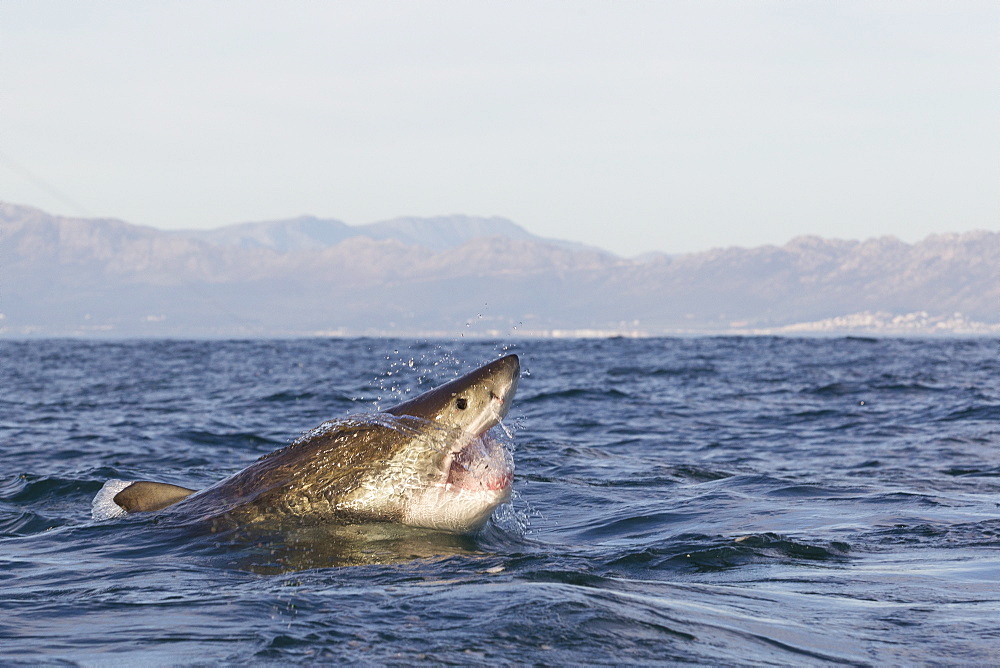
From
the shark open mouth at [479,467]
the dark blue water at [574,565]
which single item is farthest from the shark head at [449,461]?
the dark blue water at [574,565]

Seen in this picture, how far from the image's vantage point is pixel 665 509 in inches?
424

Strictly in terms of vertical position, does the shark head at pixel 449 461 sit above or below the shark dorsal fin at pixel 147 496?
above

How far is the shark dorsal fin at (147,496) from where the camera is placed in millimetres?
8766

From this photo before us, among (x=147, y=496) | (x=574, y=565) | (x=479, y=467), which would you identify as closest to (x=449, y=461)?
(x=479, y=467)

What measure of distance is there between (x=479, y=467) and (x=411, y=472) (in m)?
0.51

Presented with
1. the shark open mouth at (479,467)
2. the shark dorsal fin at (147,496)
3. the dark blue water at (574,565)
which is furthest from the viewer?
the shark dorsal fin at (147,496)

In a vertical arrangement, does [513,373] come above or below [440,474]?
above

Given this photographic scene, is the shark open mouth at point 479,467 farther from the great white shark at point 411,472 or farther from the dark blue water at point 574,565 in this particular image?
the dark blue water at point 574,565

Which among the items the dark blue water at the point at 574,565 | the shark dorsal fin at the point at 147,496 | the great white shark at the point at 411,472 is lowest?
the dark blue water at the point at 574,565

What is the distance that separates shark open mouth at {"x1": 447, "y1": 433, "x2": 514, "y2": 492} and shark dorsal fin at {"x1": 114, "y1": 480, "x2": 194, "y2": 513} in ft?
7.96

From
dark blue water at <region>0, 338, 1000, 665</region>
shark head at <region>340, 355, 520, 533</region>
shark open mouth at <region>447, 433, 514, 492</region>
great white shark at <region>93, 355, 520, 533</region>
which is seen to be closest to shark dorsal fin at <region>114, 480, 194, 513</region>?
dark blue water at <region>0, 338, 1000, 665</region>

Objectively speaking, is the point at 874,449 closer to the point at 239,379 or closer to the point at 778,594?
the point at 778,594

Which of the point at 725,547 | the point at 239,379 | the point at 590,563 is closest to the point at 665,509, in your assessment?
the point at 725,547

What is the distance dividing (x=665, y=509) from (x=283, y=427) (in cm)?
1139
